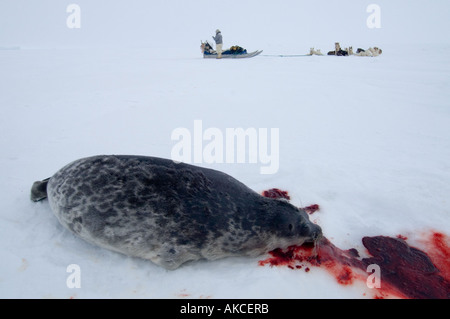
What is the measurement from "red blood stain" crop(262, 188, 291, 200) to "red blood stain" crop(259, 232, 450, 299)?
77cm

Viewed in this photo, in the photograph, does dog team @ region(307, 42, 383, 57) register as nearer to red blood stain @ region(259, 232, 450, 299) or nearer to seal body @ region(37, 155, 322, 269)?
red blood stain @ region(259, 232, 450, 299)

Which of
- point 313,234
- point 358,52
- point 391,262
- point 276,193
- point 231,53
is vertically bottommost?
point 391,262

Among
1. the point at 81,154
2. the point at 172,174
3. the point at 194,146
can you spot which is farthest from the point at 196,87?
the point at 172,174

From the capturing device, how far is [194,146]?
445cm

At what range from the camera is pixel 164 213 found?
7.41 feet

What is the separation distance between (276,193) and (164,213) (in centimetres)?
149

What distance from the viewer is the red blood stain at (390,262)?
7.14 feet

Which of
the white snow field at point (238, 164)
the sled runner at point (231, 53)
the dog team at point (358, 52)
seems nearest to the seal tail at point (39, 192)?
the white snow field at point (238, 164)

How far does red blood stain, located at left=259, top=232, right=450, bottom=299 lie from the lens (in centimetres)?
218

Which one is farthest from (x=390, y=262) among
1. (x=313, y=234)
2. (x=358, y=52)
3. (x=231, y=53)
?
(x=358, y=52)

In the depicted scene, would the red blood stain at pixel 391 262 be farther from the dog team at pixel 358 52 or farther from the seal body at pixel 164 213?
the dog team at pixel 358 52

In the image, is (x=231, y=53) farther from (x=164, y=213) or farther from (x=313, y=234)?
(x=164, y=213)

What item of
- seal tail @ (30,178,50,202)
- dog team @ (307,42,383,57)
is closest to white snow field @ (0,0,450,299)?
seal tail @ (30,178,50,202)

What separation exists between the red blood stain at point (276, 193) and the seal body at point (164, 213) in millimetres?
694
